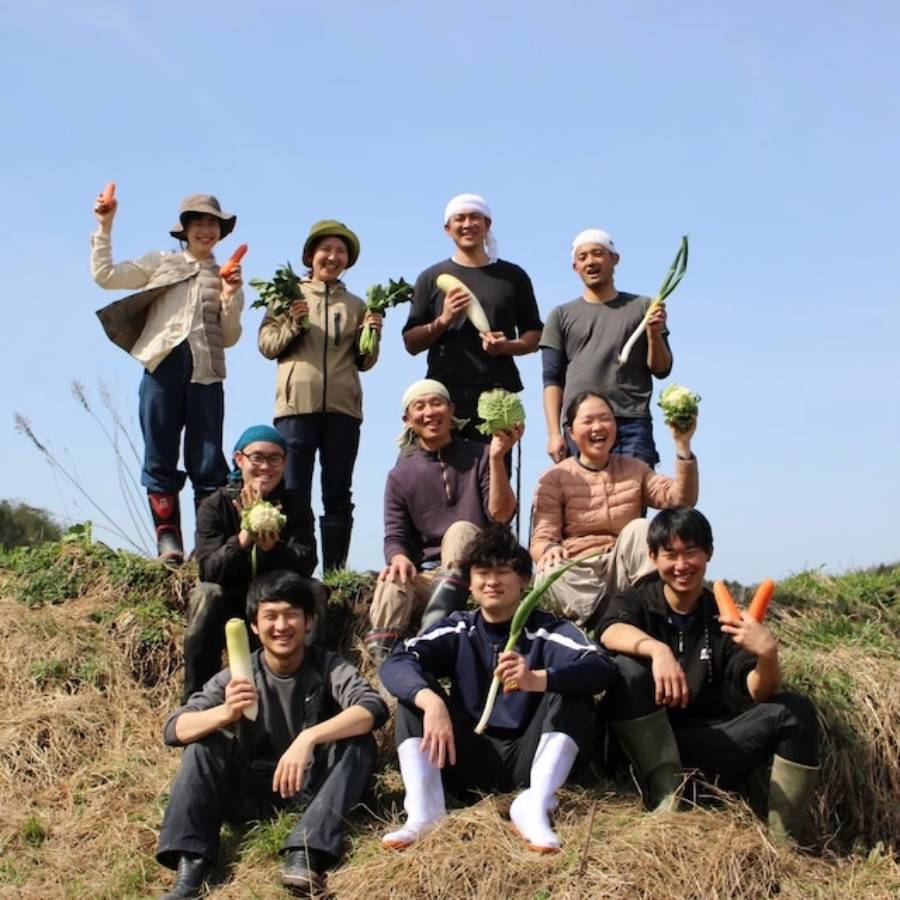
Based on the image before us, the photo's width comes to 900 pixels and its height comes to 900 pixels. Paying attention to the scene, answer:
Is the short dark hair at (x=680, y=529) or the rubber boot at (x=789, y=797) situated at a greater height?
the short dark hair at (x=680, y=529)

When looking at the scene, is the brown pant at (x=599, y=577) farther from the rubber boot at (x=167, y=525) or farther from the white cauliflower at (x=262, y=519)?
the rubber boot at (x=167, y=525)

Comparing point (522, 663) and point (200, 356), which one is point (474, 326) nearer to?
point (200, 356)

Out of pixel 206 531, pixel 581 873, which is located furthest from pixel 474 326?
pixel 581 873

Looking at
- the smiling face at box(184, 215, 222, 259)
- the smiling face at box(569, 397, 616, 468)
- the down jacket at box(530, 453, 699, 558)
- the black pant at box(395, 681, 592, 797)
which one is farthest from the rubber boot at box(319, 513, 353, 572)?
the black pant at box(395, 681, 592, 797)

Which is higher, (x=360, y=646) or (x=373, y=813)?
(x=360, y=646)

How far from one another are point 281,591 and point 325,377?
2.40m

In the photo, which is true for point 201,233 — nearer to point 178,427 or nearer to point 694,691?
point 178,427

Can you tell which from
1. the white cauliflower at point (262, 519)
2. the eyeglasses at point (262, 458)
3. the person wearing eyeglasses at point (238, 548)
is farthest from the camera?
the eyeglasses at point (262, 458)

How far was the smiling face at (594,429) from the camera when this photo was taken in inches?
286

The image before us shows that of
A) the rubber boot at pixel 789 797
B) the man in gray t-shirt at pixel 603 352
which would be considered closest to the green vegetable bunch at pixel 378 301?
the man in gray t-shirt at pixel 603 352

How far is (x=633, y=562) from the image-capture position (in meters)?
6.81

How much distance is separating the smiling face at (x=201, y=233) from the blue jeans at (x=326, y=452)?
1.37m

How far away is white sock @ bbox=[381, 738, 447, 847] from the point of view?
18.7ft

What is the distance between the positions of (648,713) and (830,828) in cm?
123
